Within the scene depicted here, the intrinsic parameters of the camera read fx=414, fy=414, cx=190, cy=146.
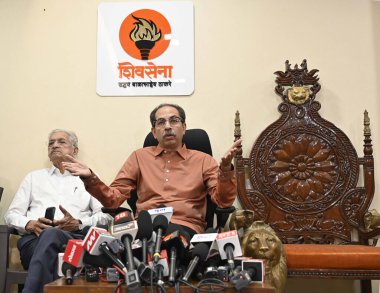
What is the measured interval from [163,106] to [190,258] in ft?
4.21

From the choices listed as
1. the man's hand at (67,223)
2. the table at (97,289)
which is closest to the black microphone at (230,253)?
the table at (97,289)

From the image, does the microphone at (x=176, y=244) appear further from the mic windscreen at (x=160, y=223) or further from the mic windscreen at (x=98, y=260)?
the mic windscreen at (x=98, y=260)

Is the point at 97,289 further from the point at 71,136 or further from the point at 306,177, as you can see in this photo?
the point at 306,177

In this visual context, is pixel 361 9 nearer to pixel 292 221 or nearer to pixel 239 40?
pixel 239 40

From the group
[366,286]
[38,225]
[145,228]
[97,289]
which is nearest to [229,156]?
[145,228]

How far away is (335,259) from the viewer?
2416 mm

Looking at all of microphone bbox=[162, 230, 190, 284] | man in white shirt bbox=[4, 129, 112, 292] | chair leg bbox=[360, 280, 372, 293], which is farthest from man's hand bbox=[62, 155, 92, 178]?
chair leg bbox=[360, 280, 372, 293]

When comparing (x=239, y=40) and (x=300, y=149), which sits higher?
(x=239, y=40)

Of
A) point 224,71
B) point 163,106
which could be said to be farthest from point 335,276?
point 224,71

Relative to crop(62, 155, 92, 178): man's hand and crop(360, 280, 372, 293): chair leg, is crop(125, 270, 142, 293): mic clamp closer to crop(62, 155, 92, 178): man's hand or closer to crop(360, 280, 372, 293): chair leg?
crop(62, 155, 92, 178): man's hand

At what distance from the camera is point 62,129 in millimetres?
3230

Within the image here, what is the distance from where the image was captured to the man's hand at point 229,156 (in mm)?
2014

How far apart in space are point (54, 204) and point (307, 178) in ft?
6.03

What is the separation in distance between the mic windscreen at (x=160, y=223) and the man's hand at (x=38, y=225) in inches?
50.0
